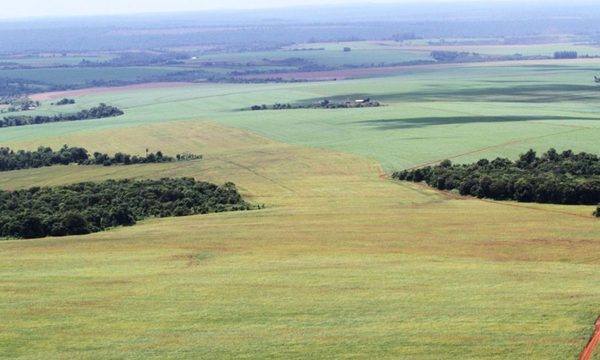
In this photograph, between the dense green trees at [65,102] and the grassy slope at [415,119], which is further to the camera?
the dense green trees at [65,102]

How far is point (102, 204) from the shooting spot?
8012cm

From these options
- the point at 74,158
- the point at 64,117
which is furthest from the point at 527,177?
the point at 64,117

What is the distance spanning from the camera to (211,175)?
102500mm

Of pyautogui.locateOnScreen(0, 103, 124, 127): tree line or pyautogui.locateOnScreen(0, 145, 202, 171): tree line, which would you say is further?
pyautogui.locateOnScreen(0, 103, 124, 127): tree line

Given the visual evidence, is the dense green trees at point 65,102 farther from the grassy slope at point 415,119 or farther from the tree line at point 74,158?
the tree line at point 74,158

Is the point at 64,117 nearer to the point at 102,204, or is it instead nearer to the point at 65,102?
the point at 65,102

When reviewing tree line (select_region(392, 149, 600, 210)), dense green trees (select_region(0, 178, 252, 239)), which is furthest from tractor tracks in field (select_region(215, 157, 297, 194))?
tree line (select_region(392, 149, 600, 210))

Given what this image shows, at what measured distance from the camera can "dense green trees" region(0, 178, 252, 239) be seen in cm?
7112

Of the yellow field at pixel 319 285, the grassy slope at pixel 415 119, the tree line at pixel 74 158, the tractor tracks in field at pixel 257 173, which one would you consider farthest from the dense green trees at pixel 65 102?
the yellow field at pixel 319 285

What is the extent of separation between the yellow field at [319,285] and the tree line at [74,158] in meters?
35.4

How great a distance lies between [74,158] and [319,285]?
239 ft

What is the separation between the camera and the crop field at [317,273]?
137ft

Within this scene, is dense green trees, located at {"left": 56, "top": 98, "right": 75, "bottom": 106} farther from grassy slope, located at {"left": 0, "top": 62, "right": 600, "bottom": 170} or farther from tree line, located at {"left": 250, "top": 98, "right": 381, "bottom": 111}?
tree line, located at {"left": 250, "top": 98, "right": 381, "bottom": 111}

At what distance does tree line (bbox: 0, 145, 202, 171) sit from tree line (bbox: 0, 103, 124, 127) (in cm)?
4375
